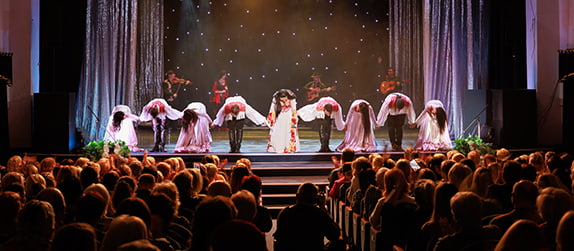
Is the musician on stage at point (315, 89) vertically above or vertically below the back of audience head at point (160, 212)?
above

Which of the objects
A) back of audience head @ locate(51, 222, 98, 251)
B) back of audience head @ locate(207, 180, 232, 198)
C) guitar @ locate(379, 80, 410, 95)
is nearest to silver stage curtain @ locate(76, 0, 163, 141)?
guitar @ locate(379, 80, 410, 95)

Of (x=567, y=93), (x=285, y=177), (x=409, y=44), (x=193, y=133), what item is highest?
(x=409, y=44)

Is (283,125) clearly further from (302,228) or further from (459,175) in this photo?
(302,228)

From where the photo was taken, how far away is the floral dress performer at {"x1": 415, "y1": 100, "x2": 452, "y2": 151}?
44.6 feet

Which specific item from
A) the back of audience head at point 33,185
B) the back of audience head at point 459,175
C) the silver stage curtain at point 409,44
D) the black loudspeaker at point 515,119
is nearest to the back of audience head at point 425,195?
the back of audience head at point 459,175

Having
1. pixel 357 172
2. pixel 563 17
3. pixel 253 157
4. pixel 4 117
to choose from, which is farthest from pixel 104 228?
pixel 563 17

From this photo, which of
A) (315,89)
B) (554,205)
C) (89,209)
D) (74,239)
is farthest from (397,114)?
(74,239)

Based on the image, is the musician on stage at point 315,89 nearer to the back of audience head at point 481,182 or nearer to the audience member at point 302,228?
the back of audience head at point 481,182

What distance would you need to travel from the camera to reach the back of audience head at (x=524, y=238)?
2801 mm

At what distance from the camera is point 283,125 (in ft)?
43.7

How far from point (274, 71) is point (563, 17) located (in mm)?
10031

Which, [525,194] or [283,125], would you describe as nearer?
[525,194]

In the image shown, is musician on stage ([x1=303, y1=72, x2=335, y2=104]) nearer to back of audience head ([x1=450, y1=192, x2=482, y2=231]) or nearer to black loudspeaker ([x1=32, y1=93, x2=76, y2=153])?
black loudspeaker ([x1=32, y1=93, x2=76, y2=153])

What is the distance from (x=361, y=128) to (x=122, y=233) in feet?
35.2
